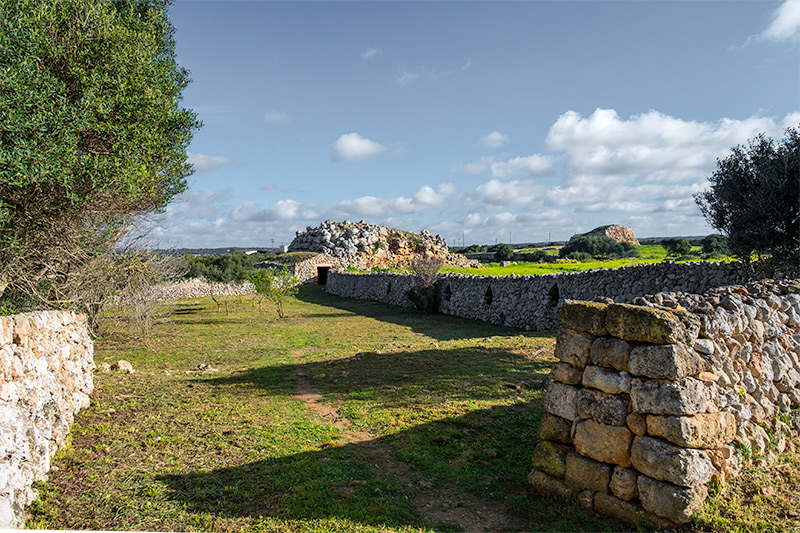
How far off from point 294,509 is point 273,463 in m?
1.27

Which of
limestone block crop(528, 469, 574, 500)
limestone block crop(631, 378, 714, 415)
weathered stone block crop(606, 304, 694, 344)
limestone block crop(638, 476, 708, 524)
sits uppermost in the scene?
weathered stone block crop(606, 304, 694, 344)

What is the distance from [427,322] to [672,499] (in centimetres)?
1829

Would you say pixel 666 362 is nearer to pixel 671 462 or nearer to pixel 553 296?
pixel 671 462

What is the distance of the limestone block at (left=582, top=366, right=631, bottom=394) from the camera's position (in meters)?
4.63

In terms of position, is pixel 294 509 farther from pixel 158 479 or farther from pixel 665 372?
pixel 665 372

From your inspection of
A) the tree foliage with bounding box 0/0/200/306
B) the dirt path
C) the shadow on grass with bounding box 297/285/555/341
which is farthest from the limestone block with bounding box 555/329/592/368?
the shadow on grass with bounding box 297/285/555/341

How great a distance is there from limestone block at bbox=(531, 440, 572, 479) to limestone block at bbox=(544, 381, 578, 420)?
353mm

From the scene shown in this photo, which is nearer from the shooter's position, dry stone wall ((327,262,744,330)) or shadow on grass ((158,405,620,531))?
shadow on grass ((158,405,620,531))

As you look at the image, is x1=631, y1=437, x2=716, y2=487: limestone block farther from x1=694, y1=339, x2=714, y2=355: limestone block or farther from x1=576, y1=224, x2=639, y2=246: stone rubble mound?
x1=576, y1=224, x2=639, y2=246: stone rubble mound

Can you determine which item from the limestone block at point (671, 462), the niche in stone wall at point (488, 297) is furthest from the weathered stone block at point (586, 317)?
the niche in stone wall at point (488, 297)

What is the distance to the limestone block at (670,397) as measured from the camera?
4305 millimetres

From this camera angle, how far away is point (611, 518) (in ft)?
15.0

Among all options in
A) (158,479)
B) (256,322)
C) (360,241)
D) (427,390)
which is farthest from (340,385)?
(360,241)

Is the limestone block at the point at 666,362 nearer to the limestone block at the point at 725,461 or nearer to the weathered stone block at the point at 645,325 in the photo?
the weathered stone block at the point at 645,325
